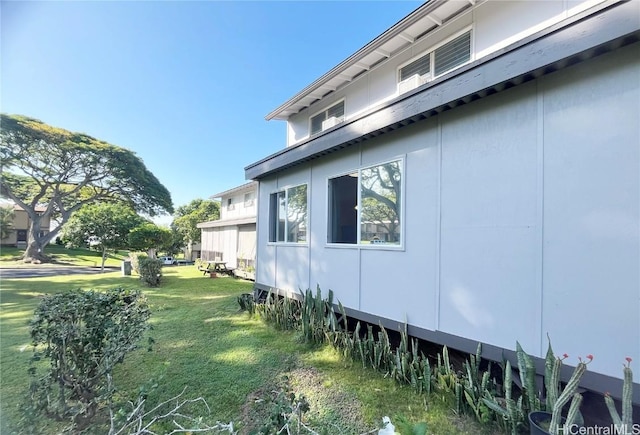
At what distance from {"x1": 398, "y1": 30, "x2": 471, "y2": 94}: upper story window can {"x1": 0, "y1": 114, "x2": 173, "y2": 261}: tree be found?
24623 mm

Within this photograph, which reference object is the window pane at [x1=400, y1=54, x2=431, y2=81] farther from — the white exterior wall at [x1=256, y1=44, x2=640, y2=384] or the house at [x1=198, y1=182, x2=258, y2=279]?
the house at [x1=198, y1=182, x2=258, y2=279]

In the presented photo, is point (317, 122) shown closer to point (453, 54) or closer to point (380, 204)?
point (453, 54)

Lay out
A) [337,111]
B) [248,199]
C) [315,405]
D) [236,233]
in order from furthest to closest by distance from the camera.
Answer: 1. [248,199]
2. [236,233]
3. [337,111]
4. [315,405]

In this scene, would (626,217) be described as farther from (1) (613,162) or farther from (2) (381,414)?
(2) (381,414)

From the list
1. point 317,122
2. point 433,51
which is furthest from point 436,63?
point 317,122

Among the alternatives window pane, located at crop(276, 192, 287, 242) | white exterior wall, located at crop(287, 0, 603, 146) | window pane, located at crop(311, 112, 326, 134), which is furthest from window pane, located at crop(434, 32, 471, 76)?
window pane, located at crop(276, 192, 287, 242)

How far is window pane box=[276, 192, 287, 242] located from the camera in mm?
7875

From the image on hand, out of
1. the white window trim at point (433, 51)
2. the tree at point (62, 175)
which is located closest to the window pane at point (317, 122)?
the white window trim at point (433, 51)

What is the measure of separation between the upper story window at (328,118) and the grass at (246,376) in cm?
562

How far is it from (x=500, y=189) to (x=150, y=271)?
14.4 m

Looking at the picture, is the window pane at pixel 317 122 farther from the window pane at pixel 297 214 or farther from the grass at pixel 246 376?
the grass at pixel 246 376

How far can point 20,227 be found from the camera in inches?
1205

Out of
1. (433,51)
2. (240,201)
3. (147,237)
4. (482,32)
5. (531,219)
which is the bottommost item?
(147,237)

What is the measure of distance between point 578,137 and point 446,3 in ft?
13.1
